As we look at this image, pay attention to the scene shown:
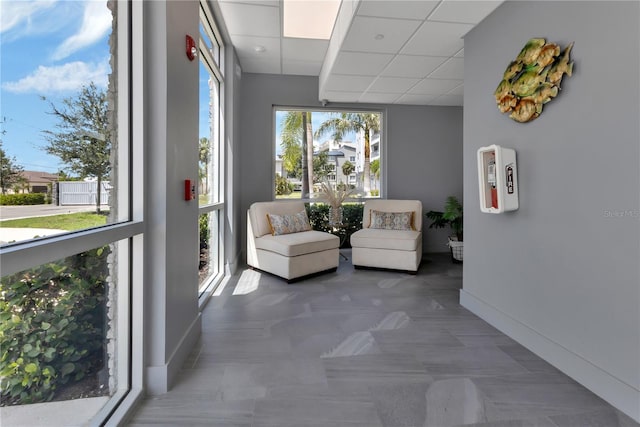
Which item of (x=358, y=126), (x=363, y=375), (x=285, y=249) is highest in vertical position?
(x=358, y=126)

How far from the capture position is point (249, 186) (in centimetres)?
480

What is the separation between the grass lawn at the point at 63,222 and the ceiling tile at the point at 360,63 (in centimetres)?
274

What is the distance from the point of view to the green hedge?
513cm

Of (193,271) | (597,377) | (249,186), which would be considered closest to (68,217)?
(193,271)

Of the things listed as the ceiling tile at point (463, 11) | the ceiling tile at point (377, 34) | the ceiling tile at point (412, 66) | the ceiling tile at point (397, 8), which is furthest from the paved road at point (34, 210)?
the ceiling tile at point (412, 66)

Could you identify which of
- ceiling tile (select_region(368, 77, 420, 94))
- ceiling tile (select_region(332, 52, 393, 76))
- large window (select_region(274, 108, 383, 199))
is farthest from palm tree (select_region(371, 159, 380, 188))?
ceiling tile (select_region(332, 52, 393, 76))

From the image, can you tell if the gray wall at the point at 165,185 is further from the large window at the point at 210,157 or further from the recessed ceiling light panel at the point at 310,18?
the recessed ceiling light panel at the point at 310,18

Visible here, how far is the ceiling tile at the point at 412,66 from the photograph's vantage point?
10.8 feet

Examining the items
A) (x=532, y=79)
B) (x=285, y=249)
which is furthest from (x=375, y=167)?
(x=532, y=79)

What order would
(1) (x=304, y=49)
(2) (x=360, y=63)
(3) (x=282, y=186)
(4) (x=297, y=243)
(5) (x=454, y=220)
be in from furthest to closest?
(3) (x=282, y=186) < (5) (x=454, y=220) < (1) (x=304, y=49) < (4) (x=297, y=243) < (2) (x=360, y=63)

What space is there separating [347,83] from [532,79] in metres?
2.44

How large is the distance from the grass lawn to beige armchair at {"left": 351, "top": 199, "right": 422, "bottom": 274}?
3.20 metres

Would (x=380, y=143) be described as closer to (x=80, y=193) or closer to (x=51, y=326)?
(x=80, y=193)

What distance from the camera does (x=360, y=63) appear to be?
343 cm
